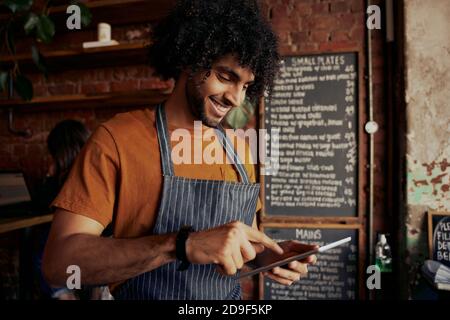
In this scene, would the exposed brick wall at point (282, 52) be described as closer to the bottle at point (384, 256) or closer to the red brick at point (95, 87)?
the red brick at point (95, 87)

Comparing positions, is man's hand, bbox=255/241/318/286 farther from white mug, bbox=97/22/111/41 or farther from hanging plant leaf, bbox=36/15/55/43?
white mug, bbox=97/22/111/41

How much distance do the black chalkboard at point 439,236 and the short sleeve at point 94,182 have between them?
1.94 meters

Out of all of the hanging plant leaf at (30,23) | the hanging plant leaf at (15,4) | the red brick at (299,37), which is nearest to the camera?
the hanging plant leaf at (15,4)

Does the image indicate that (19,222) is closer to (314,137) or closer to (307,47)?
(314,137)

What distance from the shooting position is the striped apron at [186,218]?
1130 millimetres

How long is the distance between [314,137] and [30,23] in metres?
1.91

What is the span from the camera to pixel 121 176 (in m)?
1.06

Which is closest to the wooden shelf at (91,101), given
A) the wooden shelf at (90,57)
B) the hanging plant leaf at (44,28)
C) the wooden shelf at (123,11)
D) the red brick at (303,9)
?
the wooden shelf at (90,57)

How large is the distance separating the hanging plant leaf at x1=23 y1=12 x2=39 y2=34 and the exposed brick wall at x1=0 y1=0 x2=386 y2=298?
0.98 meters

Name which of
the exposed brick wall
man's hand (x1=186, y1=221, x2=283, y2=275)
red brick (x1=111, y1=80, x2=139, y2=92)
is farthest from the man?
red brick (x1=111, y1=80, x2=139, y2=92)

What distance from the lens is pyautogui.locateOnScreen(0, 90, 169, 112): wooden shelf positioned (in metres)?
2.59

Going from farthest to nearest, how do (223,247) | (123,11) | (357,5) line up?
1. (123,11)
2. (357,5)
3. (223,247)

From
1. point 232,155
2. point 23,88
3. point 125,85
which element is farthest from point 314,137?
point 23,88
